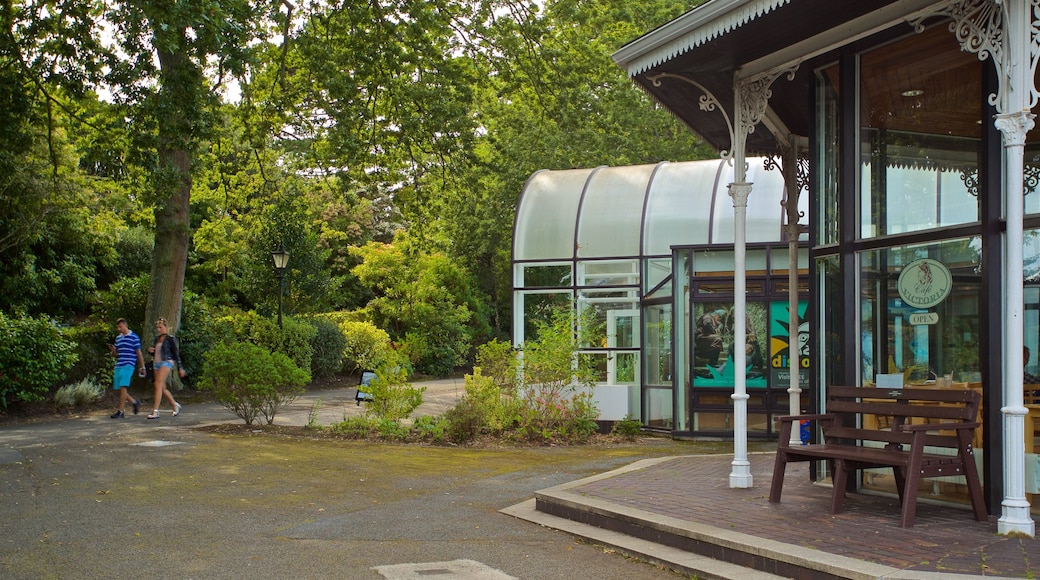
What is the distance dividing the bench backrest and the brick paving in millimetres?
562

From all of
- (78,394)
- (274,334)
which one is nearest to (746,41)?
(78,394)

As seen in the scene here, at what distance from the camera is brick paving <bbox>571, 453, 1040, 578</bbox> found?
17.4ft

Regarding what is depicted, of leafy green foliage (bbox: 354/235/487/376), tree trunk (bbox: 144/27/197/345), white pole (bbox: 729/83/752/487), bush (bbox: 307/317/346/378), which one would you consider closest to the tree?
tree trunk (bbox: 144/27/197/345)

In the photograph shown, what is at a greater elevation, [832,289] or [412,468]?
[832,289]

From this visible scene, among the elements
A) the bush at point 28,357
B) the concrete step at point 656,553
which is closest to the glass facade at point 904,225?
the concrete step at point 656,553

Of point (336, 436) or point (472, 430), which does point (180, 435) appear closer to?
point (336, 436)

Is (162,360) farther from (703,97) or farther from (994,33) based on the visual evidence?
(994,33)

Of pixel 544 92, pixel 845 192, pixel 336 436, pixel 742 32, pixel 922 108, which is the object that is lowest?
pixel 336 436

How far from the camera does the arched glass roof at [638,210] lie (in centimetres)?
1672

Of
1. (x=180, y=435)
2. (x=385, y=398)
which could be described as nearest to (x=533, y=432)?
(x=385, y=398)

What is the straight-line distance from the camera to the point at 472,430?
1375 cm

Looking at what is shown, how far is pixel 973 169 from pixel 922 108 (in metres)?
0.82

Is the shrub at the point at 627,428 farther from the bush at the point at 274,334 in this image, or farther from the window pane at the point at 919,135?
the bush at the point at 274,334

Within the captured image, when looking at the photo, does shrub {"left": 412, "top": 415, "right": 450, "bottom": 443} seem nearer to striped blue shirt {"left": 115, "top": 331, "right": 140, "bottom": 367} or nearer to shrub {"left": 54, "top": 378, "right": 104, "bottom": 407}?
striped blue shirt {"left": 115, "top": 331, "right": 140, "bottom": 367}
